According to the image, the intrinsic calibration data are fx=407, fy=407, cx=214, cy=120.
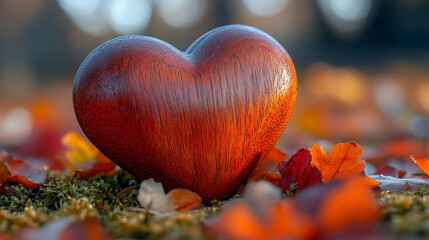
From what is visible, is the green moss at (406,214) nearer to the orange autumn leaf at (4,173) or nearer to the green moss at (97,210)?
the green moss at (97,210)

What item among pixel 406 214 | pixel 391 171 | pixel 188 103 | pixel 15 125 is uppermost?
pixel 15 125

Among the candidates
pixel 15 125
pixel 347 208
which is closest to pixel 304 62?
pixel 15 125

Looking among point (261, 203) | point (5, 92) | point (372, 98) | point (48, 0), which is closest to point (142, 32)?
point (48, 0)

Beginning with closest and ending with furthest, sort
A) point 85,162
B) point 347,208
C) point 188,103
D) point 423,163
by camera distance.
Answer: point 347,208, point 188,103, point 423,163, point 85,162

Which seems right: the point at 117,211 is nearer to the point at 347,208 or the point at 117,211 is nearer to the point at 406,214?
the point at 347,208

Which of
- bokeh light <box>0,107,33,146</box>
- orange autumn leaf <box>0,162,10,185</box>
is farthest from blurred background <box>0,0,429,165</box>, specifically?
orange autumn leaf <box>0,162,10,185</box>

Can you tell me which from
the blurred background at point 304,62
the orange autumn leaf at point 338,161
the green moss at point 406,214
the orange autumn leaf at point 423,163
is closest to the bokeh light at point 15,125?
the blurred background at point 304,62

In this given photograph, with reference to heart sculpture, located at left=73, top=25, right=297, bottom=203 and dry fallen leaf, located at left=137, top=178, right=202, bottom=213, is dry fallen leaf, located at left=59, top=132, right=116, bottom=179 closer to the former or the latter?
heart sculpture, located at left=73, top=25, right=297, bottom=203
